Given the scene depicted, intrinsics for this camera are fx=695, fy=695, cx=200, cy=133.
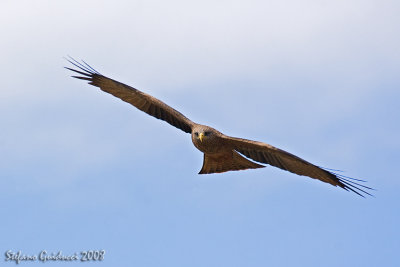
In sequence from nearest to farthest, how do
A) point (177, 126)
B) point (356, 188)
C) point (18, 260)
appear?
point (18, 260) < point (356, 188) < point (177, 126)

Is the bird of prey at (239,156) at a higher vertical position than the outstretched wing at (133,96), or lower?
lower

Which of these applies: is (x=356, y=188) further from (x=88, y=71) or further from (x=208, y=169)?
(x=88, y=71)

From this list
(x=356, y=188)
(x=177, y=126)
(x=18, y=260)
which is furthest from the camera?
(x=177, y=126)

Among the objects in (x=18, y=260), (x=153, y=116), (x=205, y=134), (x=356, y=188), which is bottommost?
(x=18, y=260)

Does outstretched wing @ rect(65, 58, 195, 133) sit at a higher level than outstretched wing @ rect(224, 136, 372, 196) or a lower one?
higher

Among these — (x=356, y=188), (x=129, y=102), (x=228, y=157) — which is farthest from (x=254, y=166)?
(x=129, y=102)

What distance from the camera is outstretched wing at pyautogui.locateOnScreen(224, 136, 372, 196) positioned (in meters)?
10.9

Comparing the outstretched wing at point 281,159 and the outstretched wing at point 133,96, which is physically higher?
the outstretched wing at point 133,96

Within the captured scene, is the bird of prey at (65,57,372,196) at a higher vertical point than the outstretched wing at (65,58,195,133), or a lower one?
lower

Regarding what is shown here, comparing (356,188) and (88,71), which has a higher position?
(88,71)

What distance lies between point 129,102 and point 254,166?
2.83m

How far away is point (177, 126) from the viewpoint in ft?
39.8

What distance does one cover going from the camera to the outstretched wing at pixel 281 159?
10.9 metres

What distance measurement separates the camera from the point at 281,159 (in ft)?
36.4
